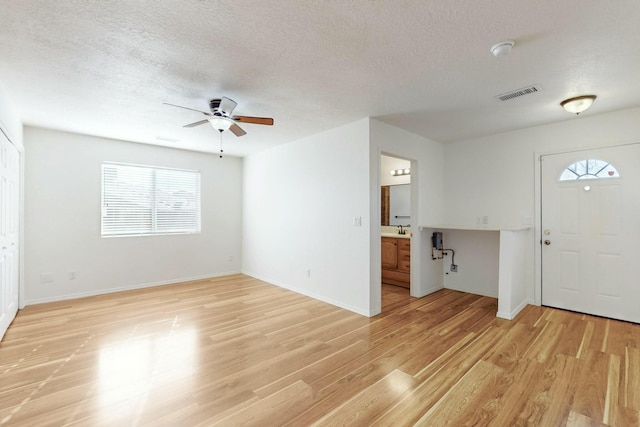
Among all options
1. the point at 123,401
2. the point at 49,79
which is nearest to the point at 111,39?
the point at 49,79

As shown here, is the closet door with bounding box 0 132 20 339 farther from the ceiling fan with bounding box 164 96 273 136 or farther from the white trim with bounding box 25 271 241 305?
the ceiling fan with bounding box 164 96 273 136

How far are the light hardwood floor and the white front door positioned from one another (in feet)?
0.97

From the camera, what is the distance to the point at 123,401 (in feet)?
6.66

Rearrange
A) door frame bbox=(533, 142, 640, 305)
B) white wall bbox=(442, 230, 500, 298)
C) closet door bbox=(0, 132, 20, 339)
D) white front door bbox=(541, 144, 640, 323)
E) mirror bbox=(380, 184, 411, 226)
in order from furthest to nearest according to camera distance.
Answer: mirror bbox=(380, 184, 411, 226) < white wall bbox=(442, 230, 500, 298) < door frame bbox=(533, 142, 640, 305) < white front door bbox=(541, 144, 640, 323) < closet door bbox=(0, 132, 20, 339)

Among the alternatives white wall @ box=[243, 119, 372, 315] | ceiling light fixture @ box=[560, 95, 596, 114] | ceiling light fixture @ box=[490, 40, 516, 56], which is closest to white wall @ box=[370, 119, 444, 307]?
white wall @ box=[243, 119, 372, 315]

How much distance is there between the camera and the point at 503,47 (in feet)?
6.97

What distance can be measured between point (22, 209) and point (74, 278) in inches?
47.8

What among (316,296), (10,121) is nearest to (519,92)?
(316,296)

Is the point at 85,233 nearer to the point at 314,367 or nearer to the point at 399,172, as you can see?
the point at 314,367

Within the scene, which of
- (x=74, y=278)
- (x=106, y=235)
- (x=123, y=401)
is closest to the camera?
(x=123, y=401)

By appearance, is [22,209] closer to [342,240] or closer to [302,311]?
[302,311]

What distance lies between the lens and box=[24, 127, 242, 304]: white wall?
4238 mm

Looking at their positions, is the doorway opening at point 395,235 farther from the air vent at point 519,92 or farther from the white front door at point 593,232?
the white front door at point 593,232

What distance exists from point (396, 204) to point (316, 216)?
233cm
